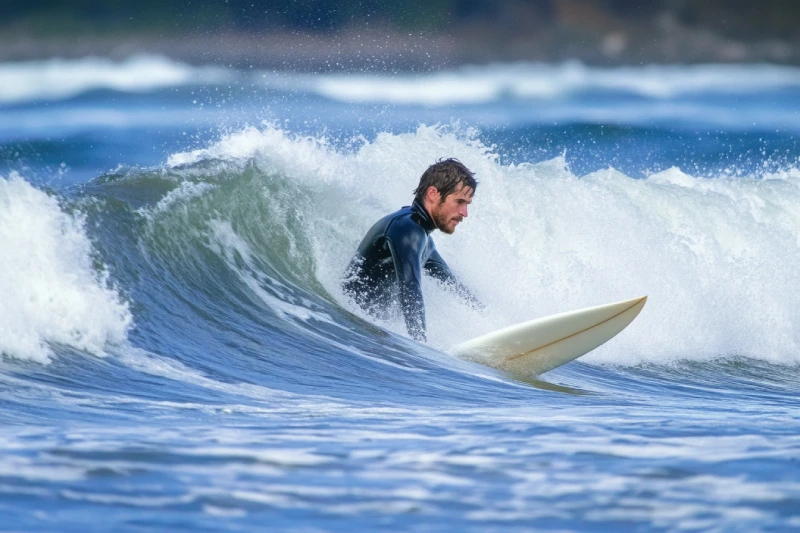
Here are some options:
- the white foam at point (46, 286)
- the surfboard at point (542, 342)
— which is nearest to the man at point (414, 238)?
the surfboard at point (542, 342)

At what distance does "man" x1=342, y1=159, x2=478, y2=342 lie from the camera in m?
5.91

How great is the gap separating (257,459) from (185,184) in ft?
16.8

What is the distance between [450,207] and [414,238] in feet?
0.93

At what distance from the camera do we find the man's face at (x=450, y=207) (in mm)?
6086

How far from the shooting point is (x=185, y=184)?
8.30 m

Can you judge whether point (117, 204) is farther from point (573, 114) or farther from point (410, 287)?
point (573, 114)

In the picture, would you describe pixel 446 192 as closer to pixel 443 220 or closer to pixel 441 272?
pixel 443 220

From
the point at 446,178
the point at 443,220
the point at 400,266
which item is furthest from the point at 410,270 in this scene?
the point at 446,178

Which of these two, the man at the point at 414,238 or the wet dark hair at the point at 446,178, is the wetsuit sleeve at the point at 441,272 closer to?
the man at the point at 414,238

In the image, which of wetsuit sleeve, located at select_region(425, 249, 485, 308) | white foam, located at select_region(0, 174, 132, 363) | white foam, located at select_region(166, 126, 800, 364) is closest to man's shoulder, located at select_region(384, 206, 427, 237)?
wetsuit sleeve, located at select_region(425, 249, 485, 308)

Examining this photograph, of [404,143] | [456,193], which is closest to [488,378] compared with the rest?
[456,193]

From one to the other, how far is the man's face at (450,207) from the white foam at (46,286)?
1.77 m

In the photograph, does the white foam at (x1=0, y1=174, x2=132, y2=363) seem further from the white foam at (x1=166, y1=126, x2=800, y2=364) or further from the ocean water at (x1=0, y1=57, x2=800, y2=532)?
the white foam at (x1=166, y1=126, x2=800, y2=364)

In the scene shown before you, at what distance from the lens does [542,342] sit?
19.3 feet
